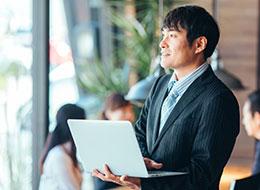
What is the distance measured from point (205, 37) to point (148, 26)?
4045 mm

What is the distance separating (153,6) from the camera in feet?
20.3

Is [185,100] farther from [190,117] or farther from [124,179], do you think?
[124,179]

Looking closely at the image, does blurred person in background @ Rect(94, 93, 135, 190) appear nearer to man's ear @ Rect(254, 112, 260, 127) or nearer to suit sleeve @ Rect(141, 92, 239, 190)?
man's ear @ Rect(254, 112, 260, 127)

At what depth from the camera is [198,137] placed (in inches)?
83.0

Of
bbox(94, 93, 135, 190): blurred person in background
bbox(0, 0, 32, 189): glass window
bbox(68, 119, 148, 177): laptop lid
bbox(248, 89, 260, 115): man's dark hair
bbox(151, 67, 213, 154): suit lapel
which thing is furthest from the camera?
bbox(248, 89, 260, 115): man's dark hair

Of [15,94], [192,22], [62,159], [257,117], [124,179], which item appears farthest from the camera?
[257,117]

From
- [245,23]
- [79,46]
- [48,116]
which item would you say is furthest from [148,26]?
[48,116]

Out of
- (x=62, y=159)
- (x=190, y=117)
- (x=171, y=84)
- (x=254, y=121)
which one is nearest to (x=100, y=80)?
(x=254, y=121)

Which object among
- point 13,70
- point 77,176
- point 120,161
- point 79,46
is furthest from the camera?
point 79,46

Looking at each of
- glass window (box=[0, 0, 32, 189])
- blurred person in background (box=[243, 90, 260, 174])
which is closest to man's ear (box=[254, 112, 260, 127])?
blurred person in background (box=[243, 90, 260, 174])

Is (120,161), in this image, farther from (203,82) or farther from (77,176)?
(77,176)

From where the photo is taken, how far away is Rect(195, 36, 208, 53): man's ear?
2.18 m

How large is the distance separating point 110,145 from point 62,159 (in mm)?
1720

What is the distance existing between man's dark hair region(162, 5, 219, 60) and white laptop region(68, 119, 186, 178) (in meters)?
0.35
